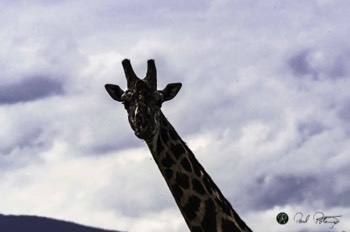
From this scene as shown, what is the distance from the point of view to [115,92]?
20.5 metres

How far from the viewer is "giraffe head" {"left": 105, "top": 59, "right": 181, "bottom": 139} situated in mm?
19016

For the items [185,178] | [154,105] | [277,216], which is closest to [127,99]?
[154,105]

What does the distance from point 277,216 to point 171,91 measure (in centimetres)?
628

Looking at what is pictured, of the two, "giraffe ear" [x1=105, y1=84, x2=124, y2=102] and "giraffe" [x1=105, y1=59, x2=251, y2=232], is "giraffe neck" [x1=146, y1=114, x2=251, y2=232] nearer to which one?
"giraffe" [x1=105, y1=59, x2=251, y2=232]

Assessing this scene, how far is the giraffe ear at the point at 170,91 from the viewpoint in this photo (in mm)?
20375

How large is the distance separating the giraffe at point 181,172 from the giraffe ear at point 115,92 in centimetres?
8

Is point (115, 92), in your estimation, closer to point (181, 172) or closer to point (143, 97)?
point (143, 97)

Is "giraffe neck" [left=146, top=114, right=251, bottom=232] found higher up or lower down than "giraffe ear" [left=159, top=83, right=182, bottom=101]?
lower down

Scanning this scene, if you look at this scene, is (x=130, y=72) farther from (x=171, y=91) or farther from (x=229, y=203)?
(x=229, y=203)

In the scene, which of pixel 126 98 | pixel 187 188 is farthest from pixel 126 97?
pixel 187 188

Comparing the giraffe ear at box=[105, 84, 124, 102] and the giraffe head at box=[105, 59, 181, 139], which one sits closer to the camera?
the giraffe head at box=[105, 59, 181, 139]

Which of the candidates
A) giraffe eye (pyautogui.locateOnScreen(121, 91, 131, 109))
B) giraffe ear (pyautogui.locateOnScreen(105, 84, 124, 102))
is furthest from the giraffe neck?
giraffe ear (pyautogui.locateOnScreen(105, 84, 124, 102))

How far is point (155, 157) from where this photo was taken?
20.0 m

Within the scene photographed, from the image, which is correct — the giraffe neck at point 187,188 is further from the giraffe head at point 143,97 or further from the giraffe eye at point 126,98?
the giraffe eye at point 126,98
